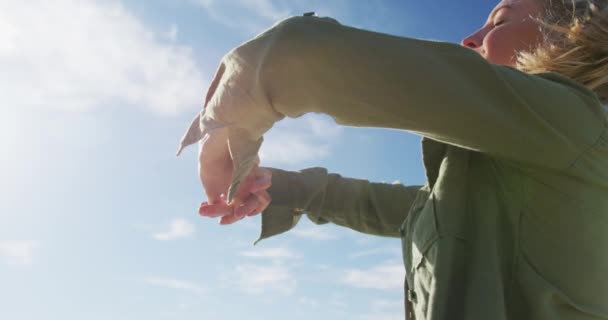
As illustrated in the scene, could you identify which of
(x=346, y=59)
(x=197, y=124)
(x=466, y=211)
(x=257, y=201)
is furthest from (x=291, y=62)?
(x=257, y=201)

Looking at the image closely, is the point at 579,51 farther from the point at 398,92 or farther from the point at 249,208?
the point at 249,208

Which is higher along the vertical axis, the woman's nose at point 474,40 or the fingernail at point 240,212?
the woman's nose at point 474,40

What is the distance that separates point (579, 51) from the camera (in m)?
1.71

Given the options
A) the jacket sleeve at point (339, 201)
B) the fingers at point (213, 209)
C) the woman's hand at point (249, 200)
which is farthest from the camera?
the jacket sleeve at point (339, 201)

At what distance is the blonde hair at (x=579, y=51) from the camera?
5.57 feet

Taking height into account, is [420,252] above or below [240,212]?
below

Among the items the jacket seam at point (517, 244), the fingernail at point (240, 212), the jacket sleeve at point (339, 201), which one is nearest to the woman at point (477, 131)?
the jacket seam at point (517, 244)

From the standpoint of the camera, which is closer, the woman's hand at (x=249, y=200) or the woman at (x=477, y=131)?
the woman at (x=477, y=131)

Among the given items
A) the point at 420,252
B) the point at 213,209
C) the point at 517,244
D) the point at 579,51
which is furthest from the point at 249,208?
the point at 579,51

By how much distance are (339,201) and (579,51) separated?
1360 mm

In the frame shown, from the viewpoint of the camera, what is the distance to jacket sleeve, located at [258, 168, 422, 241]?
266 cm

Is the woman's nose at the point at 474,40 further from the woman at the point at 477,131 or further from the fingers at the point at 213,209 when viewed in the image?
the fingers at the point at 213,209

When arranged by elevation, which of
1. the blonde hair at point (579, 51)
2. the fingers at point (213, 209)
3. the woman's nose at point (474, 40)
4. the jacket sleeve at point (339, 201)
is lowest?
the fingers at point (213, 209)

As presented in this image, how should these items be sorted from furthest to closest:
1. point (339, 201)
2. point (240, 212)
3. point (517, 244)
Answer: point (339, 201) < point (240, 212) < point (517, 244)
